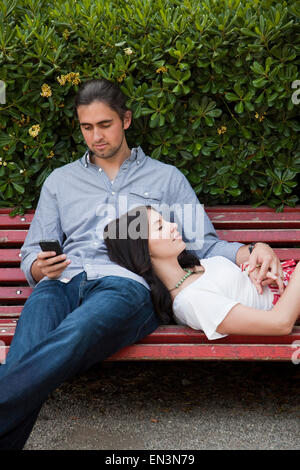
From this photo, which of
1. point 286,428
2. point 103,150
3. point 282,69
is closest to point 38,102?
point 103,150

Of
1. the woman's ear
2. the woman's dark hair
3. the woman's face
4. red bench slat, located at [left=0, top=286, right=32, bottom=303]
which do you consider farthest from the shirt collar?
red bench slat, located at [left=0, top=286, right=32, bottom=303]

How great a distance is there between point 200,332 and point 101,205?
3.35 ft

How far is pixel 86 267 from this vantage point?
340 centimetres

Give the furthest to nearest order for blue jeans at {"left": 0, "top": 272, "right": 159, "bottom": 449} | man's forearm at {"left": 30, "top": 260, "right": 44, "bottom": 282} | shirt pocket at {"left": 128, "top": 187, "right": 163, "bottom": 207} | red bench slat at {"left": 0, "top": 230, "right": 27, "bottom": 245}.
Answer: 1. red bench slat at {"left": 0, "top": 230, "right": 27, "bottom": 245}
2. shirt pocket at {"left": 128, "top": 187, "right": 163, "bottom": 207}
3. man's forearm at {"left": 30, "top": 260, "right": 44, "bottom": 282}
4. blue jeans at {"left": 0, "top": 272, "right": 159, "bottom": 449}

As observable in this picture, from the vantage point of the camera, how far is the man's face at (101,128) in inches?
140

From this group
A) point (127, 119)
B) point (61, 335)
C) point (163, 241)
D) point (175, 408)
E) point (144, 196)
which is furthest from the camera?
point (127, 119)

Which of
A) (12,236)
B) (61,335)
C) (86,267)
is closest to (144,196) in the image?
(86,267)

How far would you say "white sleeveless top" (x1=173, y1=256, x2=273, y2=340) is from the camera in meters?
2.92

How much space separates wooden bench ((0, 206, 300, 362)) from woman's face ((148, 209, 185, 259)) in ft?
1.27

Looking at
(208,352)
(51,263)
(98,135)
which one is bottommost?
(208,352)

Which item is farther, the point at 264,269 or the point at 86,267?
the point at 86,267

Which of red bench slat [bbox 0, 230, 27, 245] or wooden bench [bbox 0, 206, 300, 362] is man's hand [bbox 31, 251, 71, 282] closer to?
wooden bench [bbox 0, 206, 300, 362]

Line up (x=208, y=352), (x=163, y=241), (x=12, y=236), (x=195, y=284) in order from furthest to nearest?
(x=12, y=236)
(x=163, y=241)
(x=195, y=284)
(x=208, y=352)

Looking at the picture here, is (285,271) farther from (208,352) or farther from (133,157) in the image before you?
(133,157)
